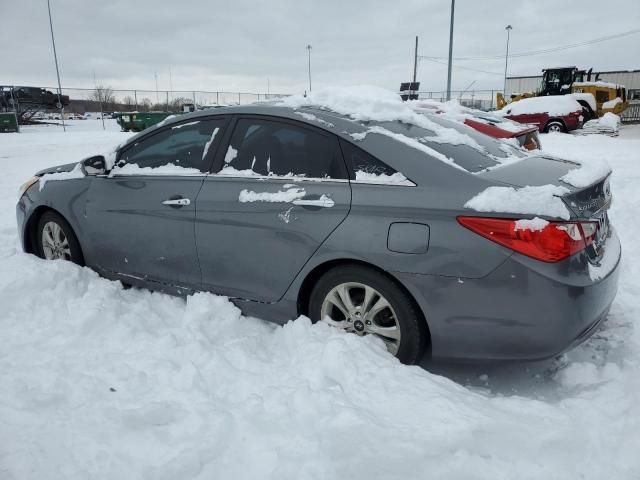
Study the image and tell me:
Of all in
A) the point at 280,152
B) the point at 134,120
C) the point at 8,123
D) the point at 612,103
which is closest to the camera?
the point at 280,152

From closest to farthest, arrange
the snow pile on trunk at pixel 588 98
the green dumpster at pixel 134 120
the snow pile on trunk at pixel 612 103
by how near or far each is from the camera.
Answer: the snow pile on trunk at pixel 588 98
the snow pile on trunk at pixel 612 103
the green dumpster at pixel 134 120

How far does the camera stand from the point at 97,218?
12.5 ft

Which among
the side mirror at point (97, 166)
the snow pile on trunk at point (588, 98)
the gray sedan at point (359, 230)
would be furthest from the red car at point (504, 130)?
the snow pile on trunk at point (588, 98)

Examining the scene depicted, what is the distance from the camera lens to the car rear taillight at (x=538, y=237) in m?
2.33

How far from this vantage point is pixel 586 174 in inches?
111

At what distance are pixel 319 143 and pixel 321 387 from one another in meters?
1.40

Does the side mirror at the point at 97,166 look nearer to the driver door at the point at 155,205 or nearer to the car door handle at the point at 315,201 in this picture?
the driver door at the point at 155,205

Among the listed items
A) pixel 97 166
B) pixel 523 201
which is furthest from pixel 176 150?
pixel 523 201

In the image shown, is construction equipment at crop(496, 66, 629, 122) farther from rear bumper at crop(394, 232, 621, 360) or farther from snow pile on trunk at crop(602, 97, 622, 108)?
Answer: rear bumper at crop(394, 232, 621, 360)

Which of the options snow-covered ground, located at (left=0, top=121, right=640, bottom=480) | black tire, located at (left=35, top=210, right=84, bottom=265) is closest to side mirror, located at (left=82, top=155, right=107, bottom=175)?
black tire, located at (left=35, top=210, right=84, bottom=265)

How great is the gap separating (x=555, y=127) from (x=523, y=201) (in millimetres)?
20303

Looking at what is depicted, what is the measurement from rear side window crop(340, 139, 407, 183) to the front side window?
3.28 feet

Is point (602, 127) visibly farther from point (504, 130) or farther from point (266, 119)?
point (266, 119)

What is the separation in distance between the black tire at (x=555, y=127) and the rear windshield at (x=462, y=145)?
18978 millimetres
